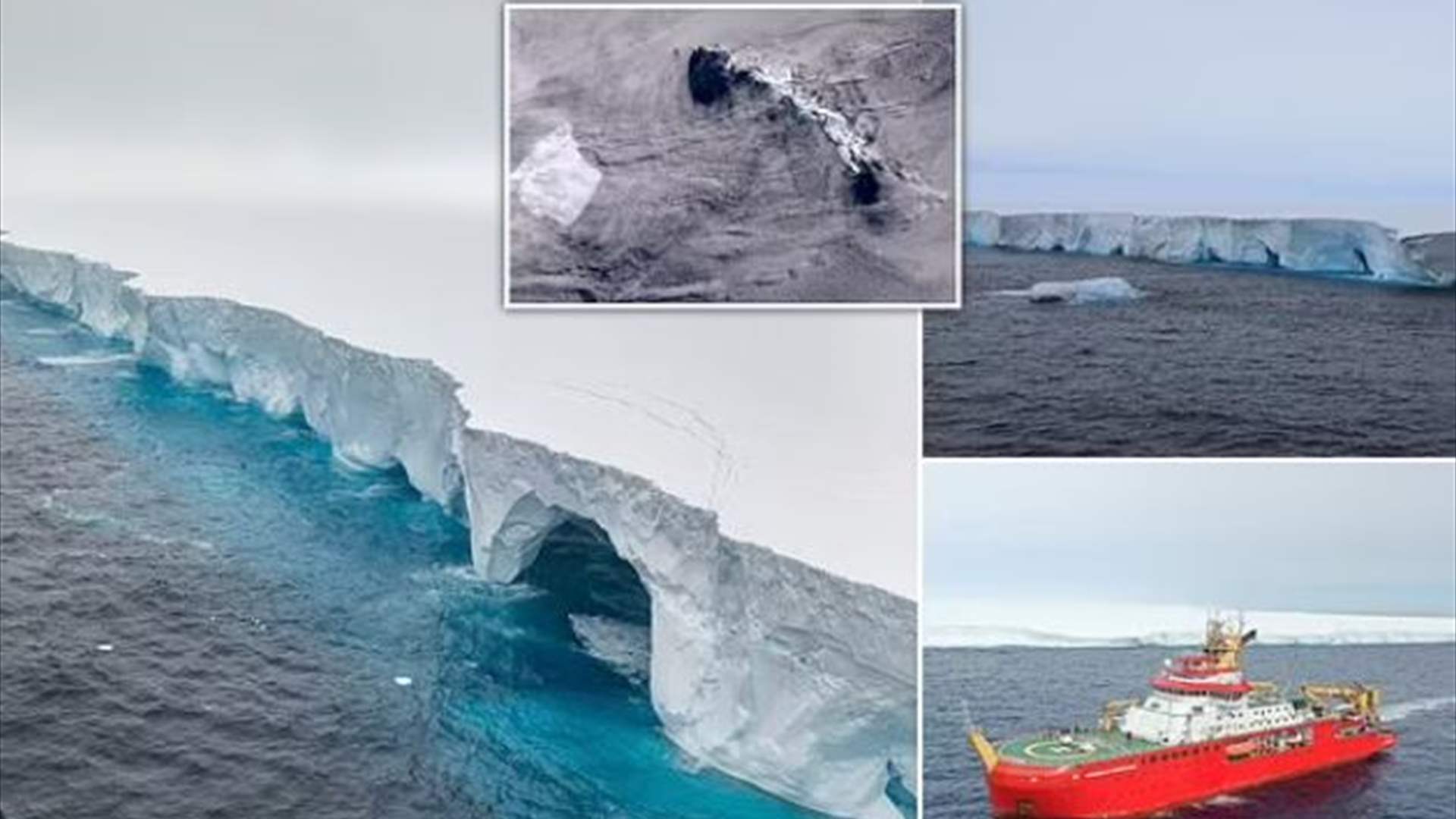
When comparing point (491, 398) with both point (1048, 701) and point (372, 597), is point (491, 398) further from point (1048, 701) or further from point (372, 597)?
point (1048, 701)

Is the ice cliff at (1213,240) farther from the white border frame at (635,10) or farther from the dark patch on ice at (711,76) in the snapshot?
the dark patch on ice at (711,76)

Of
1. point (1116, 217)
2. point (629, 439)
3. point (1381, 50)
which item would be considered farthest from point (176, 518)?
point (1381, 50)

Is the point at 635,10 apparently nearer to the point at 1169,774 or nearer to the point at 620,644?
the point at 620,644

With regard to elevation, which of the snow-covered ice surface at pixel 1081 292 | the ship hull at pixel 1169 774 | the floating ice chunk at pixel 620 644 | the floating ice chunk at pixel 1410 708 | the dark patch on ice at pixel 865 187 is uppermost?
the dark patch on ice at pixel 865 187

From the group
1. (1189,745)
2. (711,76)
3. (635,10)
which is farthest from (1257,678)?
(635,10)

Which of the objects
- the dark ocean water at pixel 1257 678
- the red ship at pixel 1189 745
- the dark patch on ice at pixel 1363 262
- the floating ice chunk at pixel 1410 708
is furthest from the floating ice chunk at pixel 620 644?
the dark patch on ice at pixel 1363 262
